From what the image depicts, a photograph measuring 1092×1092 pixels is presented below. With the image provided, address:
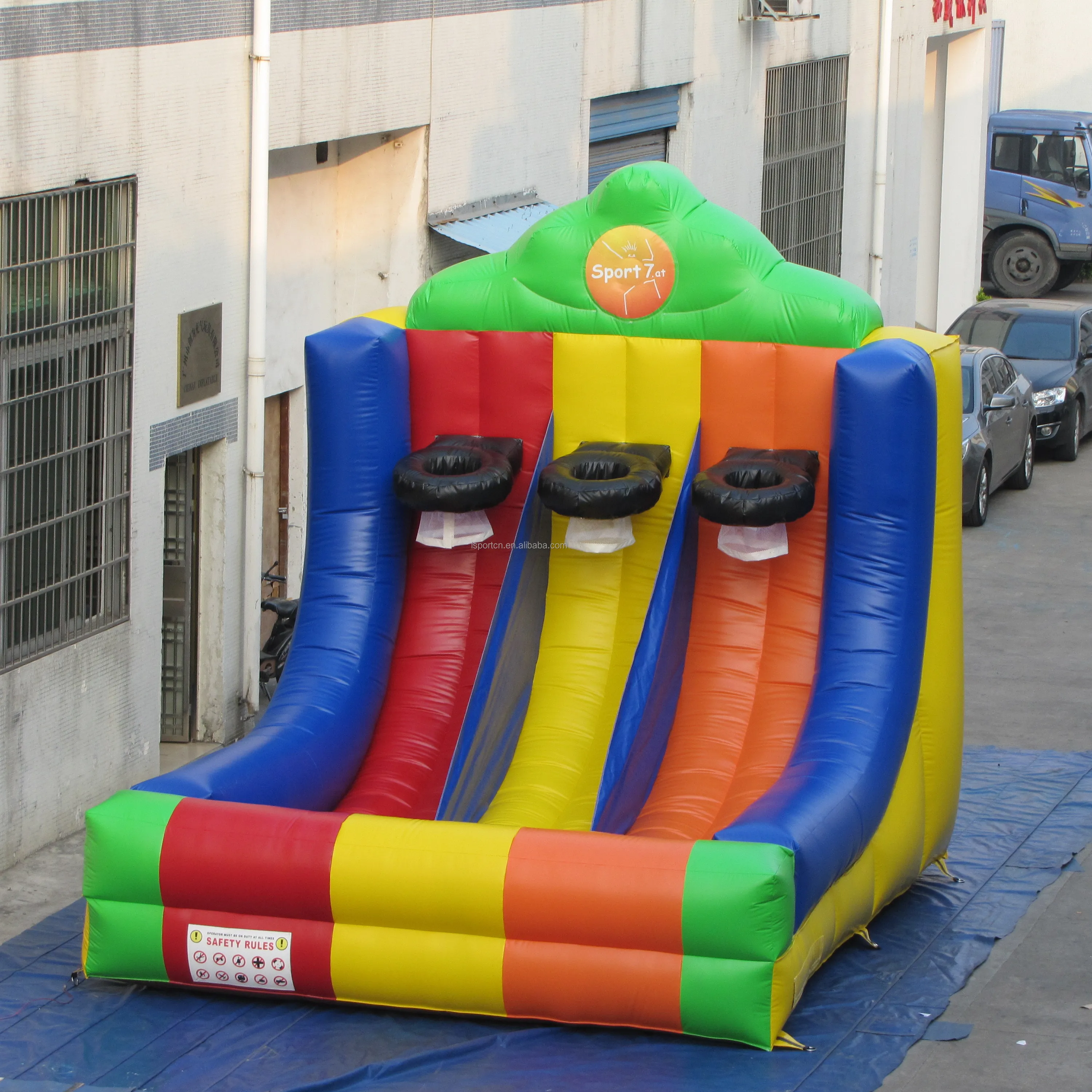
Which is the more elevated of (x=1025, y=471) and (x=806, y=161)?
(x=806, y=161)

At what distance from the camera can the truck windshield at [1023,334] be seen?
20250 millimetres

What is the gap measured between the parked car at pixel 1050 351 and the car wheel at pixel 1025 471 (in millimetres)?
891

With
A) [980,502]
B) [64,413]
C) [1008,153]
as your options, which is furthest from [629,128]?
[1008,153]

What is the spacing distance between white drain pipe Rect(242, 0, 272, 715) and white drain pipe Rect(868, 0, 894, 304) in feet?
36.1

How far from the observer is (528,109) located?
1423 centimetres

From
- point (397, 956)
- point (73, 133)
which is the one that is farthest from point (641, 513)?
point (73, 133)

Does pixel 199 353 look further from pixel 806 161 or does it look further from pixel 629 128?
pixel 806 161

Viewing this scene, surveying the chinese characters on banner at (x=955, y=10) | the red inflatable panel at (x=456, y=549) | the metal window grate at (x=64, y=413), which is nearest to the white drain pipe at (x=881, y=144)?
the chinese characters on banner at (x=955, y=10)

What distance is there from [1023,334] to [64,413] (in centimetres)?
1324

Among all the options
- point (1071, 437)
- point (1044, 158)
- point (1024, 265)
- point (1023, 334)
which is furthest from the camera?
point (1024, 265)

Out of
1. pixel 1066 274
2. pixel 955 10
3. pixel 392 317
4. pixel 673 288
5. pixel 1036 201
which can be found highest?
pixel 955 10

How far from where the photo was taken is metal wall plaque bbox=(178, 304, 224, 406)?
424 inches

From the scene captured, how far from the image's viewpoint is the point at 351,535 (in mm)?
9398

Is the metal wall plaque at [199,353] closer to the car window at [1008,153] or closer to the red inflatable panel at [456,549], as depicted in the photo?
the red inflatable panel at [456,549]
